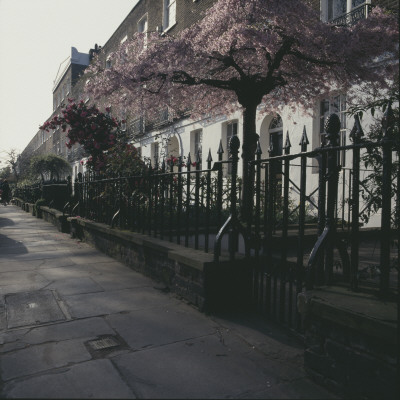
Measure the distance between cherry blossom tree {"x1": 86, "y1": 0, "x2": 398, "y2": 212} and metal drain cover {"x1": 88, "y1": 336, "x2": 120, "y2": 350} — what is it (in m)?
3.93

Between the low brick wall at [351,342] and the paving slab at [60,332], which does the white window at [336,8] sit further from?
the paving slab at [60,332]

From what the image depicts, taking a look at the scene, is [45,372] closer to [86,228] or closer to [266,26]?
[86,228]

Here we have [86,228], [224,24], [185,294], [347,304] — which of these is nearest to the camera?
[347,304]

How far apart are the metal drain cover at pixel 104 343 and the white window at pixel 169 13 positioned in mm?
17137

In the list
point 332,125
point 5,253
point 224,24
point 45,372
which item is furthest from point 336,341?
point 224,24

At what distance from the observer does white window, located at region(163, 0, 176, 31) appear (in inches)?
679

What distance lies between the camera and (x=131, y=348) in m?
2.42

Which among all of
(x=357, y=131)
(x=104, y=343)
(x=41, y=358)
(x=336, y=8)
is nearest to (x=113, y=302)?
(x=104, y=343)

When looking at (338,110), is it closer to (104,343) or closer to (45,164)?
(104,343)

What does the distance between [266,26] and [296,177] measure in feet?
15.6

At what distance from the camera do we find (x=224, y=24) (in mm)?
6551

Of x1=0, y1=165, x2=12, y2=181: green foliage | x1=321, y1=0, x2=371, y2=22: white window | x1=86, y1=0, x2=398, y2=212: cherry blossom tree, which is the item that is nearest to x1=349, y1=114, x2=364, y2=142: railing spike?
x1=86, y1=0, x2=398, y2=212: cherry blossom tree

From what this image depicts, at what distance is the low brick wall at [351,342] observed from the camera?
1.71 m

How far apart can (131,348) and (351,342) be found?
4.52 feet
